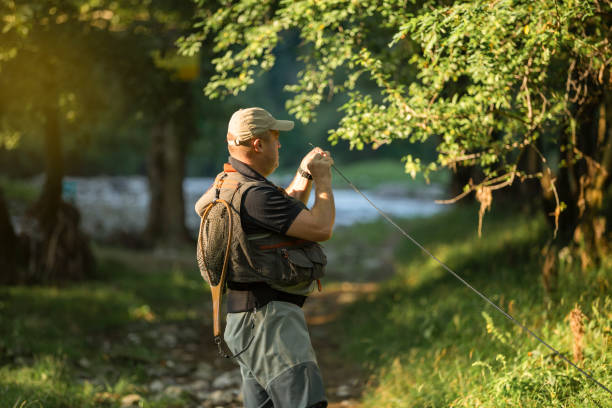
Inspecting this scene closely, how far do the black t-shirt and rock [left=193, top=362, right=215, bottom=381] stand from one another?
12.8ft

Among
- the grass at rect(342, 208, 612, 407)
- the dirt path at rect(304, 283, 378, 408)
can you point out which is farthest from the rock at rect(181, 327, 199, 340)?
the grass at rect(342, 208, 612, 407)

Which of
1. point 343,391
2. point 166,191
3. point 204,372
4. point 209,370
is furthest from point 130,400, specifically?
point 166,191

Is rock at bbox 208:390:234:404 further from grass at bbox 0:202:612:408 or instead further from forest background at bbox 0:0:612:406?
grass at bbox 0:202:612:408

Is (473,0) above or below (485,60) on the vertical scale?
above

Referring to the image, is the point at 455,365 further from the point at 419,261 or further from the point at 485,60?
the point at 419,261

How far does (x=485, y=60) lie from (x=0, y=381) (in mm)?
4498

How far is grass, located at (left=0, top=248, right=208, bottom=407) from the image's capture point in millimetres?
5301

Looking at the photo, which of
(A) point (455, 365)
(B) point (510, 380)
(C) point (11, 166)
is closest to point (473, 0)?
(B) point (510, 380)

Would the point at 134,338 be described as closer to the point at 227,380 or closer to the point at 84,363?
the point at 84,363

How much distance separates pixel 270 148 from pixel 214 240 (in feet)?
1.87

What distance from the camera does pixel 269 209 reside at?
124 inches

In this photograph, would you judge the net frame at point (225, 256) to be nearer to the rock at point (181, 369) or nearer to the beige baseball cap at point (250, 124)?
the beige baseball cap at point (250, 124)

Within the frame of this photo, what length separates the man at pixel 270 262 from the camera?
3.14 m

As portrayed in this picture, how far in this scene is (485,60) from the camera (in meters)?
4.20
